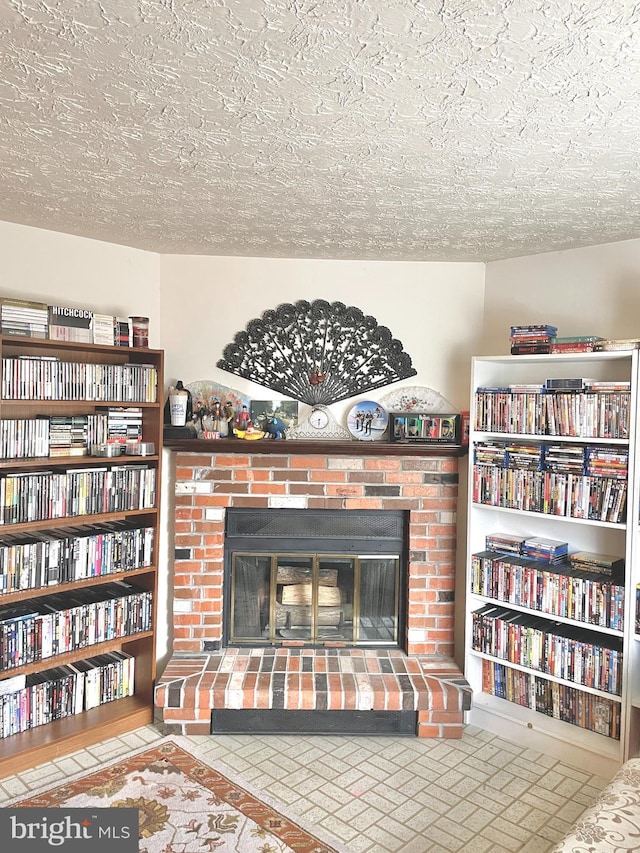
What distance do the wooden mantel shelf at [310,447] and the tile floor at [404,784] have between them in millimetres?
1416

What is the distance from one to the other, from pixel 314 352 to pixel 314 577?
1265 millimetres

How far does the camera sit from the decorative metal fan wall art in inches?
142

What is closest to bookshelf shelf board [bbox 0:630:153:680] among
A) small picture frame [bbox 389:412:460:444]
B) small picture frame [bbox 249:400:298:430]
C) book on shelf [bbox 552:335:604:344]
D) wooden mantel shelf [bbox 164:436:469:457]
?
wooden mantel shelf [bbox 164:436:469:457]

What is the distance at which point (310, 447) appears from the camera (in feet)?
10.9

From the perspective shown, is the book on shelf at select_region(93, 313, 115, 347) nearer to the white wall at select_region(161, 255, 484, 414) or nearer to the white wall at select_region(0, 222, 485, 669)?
the white wall at select_region(0, 222, 485, 669)

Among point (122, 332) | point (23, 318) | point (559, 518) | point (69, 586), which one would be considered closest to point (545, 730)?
point (559, 518)

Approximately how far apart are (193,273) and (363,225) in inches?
46.1

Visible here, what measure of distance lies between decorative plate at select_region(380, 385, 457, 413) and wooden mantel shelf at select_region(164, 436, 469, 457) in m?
0.28

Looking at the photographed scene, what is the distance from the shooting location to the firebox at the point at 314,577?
352 centimetres

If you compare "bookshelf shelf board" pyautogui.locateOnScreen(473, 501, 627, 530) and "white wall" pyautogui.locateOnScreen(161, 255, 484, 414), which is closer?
"bookshelf shelf board" pyautogui.locateOnScreen(473, 501, 627, 530)

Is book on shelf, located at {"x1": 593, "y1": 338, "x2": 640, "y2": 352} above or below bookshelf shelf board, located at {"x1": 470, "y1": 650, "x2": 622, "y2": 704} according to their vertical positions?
above

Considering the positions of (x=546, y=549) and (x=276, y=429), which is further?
(x=276, y=429)

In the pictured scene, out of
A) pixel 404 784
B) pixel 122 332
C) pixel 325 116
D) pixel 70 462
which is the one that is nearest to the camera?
pixel 325 116

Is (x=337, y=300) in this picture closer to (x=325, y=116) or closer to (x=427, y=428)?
(x=427, y=428)
